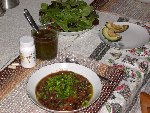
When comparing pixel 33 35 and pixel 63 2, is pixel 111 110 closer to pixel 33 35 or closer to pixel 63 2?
pixel 33 35

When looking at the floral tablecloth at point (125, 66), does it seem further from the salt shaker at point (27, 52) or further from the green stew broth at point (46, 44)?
the salt shaker at point (27, 52)

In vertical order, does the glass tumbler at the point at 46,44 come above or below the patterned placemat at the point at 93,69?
above

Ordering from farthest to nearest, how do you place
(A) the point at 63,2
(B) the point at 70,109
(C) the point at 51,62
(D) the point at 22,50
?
(A) the point at 63,2, (C) the point at 51,62, (D) the point at 22,50, (B) the point at 70,109

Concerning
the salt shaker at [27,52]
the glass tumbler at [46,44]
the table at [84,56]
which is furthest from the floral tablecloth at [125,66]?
the salt shaker at [27,52]

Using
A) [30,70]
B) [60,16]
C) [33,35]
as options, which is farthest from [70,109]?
[60,16]

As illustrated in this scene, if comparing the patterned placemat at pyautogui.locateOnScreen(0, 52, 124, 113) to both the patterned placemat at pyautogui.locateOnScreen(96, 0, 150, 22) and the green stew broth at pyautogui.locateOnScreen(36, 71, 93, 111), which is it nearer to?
the green stew broth at pyautogui.locateOnScreen(36, 71, 93, 111)

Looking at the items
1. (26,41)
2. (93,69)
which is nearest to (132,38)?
(93,69)
